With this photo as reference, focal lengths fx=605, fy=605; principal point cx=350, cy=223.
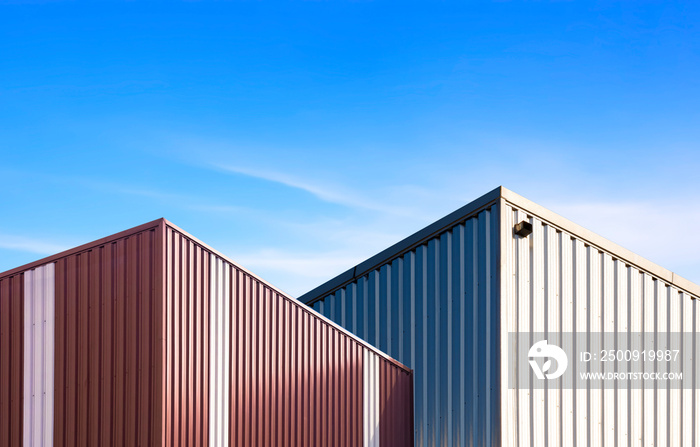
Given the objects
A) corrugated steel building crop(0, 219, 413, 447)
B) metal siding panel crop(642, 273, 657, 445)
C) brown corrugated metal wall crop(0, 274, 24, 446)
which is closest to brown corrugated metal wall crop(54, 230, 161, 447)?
corrugated steel building crop(0, 219, 413, 447)

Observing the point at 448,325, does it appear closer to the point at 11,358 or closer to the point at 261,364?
the point at 261,364

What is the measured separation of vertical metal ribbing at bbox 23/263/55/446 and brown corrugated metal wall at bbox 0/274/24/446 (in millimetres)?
88

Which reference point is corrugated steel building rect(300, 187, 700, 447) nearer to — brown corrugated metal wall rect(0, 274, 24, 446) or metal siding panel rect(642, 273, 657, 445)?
metal siding panel rect(642, 273, 657, 445)

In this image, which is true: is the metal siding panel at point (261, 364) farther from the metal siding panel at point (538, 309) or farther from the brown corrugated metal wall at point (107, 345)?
the metal siding panel at point (538, 309)

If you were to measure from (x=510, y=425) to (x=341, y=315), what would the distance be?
4.41 m

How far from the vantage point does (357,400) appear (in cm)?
1036

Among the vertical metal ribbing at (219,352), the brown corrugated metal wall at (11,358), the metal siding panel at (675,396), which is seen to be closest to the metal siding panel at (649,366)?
the metal siding panel at (675,396)

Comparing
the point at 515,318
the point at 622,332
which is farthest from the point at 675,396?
the point at 515,318

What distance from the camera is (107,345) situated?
928cm

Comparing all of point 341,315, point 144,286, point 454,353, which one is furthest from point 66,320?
point 454,353

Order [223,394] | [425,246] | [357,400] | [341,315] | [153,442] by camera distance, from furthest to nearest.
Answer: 1. [341,315]
2. [425,246]
3. [357,400]
4. [223,394]
5. [153,442]

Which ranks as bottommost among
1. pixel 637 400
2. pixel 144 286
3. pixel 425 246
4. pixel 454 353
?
pixel 637 400

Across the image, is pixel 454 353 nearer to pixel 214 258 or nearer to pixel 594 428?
pixel 594 428

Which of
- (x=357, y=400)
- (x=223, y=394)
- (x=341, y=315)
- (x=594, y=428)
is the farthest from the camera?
(x=341, y=315)
